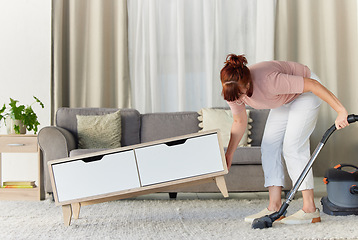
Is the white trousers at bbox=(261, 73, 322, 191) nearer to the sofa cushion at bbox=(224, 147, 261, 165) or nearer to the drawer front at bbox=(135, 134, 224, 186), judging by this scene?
the drawer front at bbox=(135, 134, 224, 186)

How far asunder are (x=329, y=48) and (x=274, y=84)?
2.90 meters

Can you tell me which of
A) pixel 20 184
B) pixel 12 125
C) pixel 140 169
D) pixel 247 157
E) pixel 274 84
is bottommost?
pixel 20 184

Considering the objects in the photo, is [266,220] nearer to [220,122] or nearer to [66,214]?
[66,214]

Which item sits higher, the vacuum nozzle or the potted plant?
the potted plant

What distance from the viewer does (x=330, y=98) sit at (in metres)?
2.20

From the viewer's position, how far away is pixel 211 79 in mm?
4797


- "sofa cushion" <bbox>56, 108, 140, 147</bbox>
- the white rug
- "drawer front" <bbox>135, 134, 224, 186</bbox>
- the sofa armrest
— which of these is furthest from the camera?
"sofa cushion" <bbox>56, 108, 140, 147</bbox>

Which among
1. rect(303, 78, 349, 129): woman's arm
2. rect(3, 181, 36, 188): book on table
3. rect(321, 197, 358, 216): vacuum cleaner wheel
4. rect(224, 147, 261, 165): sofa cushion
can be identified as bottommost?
rect(3, 181, 36, 188): book on table

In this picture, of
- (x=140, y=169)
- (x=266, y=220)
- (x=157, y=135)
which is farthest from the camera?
(x=157, y=135)

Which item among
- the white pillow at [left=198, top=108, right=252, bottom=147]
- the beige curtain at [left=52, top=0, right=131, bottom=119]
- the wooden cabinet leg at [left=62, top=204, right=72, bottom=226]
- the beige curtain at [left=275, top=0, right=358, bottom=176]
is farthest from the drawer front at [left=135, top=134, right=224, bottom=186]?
the beige curtain at [left=275, top=0, right=358, bottom=176]

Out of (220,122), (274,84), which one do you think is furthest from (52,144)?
(274,84)

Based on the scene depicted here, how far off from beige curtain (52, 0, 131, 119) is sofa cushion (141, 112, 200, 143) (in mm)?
676

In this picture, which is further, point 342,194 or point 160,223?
point 342,194

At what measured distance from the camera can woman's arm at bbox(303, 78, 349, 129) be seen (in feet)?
7.17
